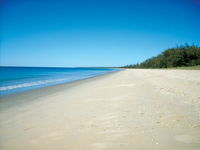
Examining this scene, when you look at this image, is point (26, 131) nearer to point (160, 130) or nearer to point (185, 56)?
point (160, 130)

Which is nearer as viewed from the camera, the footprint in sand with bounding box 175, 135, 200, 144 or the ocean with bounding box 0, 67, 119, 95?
the footprint in sand with bounding box 175, 135, 200, 144

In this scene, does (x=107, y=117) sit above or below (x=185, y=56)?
below

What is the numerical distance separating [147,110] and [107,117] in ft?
5.66

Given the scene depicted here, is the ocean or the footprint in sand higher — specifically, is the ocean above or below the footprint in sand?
above

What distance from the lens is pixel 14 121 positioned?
4.30m

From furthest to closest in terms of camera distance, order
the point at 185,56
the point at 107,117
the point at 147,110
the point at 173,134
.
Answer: the point at 185,56
the point at 147,110
the point at 107,117
the point at 173,134

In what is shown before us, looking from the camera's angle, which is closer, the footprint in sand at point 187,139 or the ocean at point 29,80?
the footprint in sand at point 187,139

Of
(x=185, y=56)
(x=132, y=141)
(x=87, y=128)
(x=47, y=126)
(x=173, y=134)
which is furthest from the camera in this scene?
(x=185, y=56)

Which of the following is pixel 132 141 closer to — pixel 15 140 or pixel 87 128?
pixel 87 128

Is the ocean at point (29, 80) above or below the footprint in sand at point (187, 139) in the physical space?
above

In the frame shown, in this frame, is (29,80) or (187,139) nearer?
(187,139)

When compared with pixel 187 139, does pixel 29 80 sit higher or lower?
higher

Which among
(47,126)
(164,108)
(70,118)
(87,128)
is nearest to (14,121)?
(47,126)

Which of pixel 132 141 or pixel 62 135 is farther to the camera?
pixel 62 135
